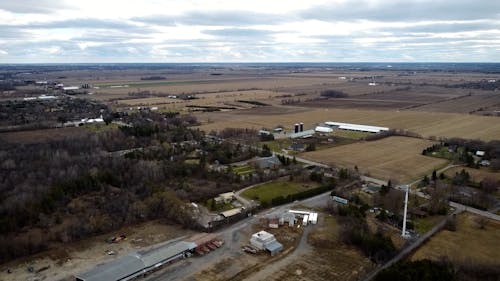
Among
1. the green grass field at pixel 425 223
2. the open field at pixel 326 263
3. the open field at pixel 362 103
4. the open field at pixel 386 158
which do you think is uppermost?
the open field at pixel 362 103

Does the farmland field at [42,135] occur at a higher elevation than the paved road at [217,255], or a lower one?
higher

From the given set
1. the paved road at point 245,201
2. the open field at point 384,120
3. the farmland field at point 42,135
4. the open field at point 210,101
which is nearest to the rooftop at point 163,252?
the paved road at point 245,201

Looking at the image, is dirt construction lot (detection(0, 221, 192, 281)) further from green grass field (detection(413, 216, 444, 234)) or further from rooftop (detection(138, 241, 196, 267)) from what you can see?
green grass field (detection(413, 216, 444, 234))

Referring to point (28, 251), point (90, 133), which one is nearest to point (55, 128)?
point (90, 133)

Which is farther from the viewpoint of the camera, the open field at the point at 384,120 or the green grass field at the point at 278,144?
the open field at the point at 384,120

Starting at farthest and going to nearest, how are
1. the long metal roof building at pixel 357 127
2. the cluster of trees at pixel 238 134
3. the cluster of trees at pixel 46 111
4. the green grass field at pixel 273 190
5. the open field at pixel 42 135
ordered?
the cluster of trees at pixel 46 111, the long metal roof building at pixel 357 127, the cluster of trees at pixel 238 134, the open field at pixel 42 135, the green grass field at pixel 273 190

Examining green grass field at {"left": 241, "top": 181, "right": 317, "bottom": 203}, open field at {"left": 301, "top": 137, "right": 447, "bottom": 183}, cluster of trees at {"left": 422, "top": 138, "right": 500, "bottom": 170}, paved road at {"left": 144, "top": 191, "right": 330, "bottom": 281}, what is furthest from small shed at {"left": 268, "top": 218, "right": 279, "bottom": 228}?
cluster of trees at {"left": 422, "top": 138, "right": 500, "bottom": 170}

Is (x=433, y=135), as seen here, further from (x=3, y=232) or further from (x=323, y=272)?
(x=3, y=232)

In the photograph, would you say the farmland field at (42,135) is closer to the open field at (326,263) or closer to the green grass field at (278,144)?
the green grass field at (278,144)
